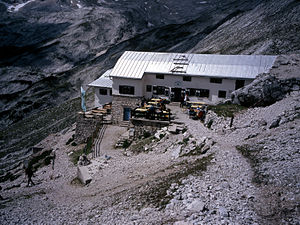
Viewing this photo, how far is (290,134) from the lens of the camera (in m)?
17.5

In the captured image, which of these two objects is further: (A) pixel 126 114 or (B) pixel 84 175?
(A) pixel 126 114

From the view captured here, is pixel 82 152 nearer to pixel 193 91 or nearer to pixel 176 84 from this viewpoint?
pixel 176 84

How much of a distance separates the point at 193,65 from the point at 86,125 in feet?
52.4

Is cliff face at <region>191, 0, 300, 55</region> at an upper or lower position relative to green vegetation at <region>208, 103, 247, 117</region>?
upper

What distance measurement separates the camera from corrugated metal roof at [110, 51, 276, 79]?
110 feet

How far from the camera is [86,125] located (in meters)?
35.5

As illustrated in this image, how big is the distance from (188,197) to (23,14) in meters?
139

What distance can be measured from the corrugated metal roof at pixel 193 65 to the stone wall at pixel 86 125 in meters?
6.24

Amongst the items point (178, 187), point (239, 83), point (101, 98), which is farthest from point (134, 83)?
point (178, 187)

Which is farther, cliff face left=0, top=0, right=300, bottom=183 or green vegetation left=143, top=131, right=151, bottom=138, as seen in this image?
cliff face left=0, top=0, right=300, bottom=183

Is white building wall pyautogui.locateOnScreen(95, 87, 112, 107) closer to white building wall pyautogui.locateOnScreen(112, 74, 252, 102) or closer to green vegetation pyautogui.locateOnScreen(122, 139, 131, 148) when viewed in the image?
white building wall pyautogui.locateOnScreen(112, 74, 252, 102)

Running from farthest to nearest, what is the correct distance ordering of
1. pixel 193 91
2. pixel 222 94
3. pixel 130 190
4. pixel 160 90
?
pixel 160 90, pixel 193 91, pixel 222 94, pixel 130 190

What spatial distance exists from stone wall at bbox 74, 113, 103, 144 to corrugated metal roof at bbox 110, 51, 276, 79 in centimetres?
624

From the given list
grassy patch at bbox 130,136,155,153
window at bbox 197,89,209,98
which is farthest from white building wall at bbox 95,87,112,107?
window at bbox 197,89,209,98
